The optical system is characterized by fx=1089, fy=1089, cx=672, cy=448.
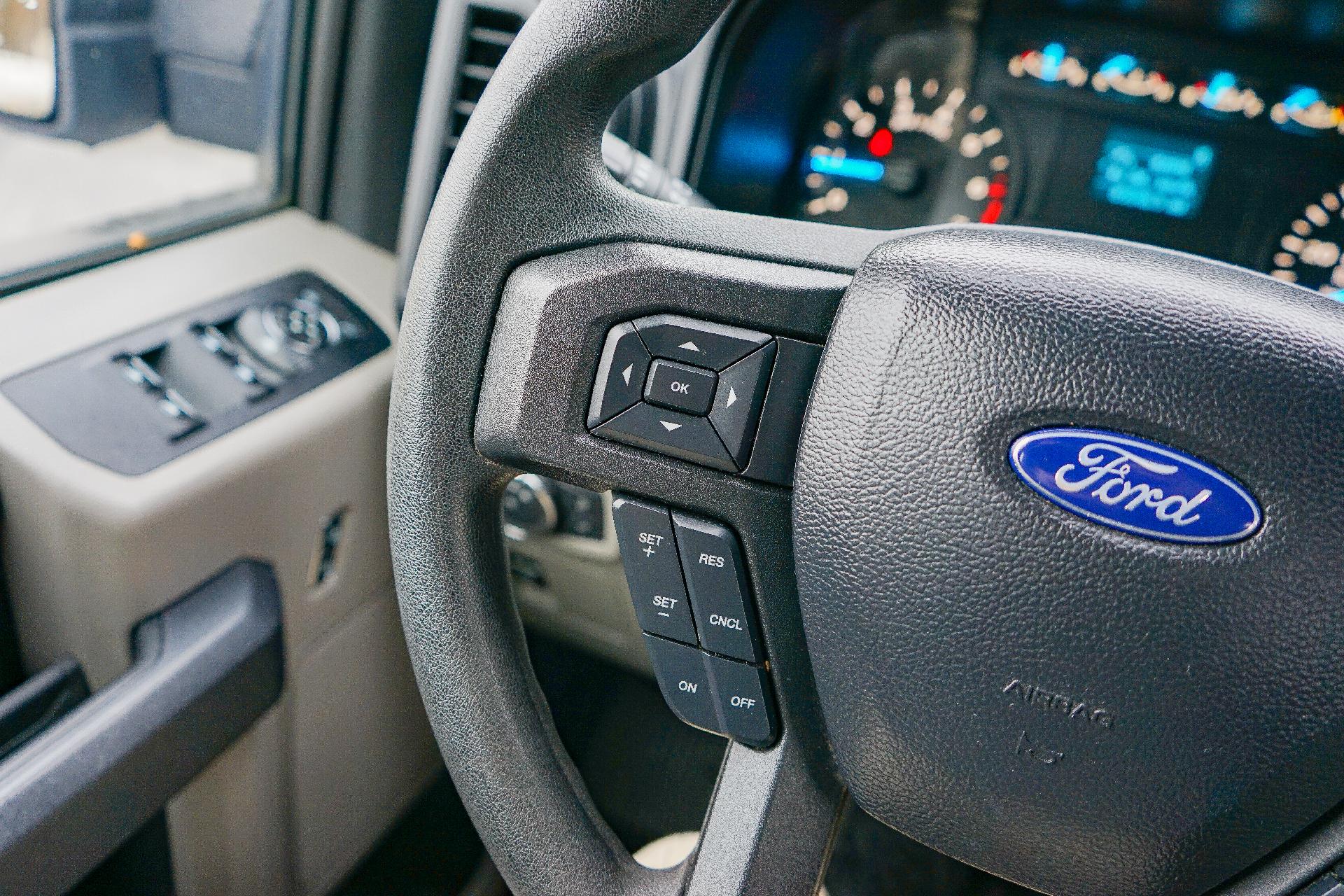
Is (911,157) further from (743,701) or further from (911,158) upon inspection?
(743,701)

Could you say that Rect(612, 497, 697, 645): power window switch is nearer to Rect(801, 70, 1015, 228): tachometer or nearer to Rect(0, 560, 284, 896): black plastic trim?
Rect(0, 560, 284, 896): black plastic trim

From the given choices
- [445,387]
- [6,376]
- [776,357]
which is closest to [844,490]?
[776,357]

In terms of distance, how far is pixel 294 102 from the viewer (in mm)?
1372

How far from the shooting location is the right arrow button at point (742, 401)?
0.54 m

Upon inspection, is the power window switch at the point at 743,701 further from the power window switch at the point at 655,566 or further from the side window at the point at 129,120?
the side window at the point at 129,120

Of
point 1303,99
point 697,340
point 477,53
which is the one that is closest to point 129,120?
point 477,53

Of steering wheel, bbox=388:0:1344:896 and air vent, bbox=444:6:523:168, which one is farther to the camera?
air vent, bbox=444:6:523:168

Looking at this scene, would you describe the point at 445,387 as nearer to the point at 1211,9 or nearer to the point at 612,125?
the point at 612,125

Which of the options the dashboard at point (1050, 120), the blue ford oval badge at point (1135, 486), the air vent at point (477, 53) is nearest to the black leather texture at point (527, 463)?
the blue ford oval badge at point (1135, 486)

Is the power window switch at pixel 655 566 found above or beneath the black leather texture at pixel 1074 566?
beneath

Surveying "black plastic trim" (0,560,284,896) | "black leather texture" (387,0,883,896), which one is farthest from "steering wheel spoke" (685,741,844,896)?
"black plastic trim" (0,560,284,896)

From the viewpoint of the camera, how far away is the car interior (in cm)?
47

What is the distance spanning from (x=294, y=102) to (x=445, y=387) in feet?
3.17

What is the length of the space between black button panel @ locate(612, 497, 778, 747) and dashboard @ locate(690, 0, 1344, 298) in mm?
878
